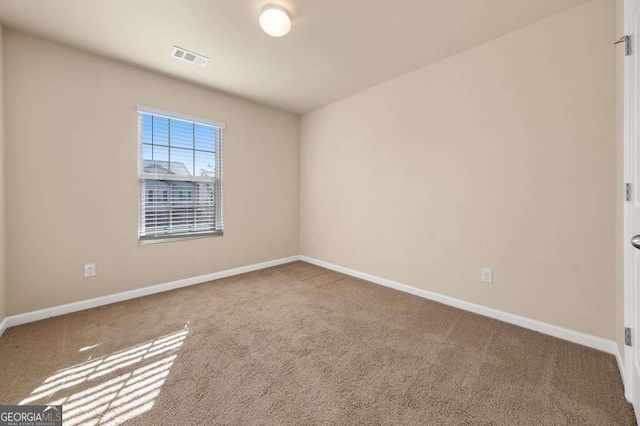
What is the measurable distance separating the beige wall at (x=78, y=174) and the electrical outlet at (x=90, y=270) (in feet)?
0.14

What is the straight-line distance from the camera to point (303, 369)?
171 cm

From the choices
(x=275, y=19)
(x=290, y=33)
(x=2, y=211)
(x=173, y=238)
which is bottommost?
(x=173, y=238)

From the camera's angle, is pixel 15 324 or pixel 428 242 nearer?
pixel 15 324

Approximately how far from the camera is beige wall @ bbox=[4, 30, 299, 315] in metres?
2.31

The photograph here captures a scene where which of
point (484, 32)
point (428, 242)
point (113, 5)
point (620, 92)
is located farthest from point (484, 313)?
point (113, 5)

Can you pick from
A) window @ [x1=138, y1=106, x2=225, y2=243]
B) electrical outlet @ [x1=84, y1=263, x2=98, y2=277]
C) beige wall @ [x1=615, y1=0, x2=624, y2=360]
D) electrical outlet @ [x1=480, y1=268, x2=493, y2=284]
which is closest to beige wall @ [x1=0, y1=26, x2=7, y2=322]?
electrical outlet @ [x1=84, y1=263, x2=98, y2=277]

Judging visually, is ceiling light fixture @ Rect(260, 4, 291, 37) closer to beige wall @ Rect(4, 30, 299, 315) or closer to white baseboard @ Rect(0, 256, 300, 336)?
beige wall @ Rect(4, 30, 299, 315)

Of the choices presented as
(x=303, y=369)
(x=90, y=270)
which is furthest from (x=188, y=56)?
(x=303, y=369)

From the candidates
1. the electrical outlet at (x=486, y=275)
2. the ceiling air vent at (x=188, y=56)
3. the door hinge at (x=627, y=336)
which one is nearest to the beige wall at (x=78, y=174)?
the ceiling air vent at (x=188, y=56)

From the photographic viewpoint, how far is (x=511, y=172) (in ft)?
7.55

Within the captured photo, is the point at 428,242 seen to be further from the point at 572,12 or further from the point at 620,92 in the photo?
the point at 572,12

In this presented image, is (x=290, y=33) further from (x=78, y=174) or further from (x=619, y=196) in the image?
(x=619, y=196)

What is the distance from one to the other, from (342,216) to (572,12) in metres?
2.96

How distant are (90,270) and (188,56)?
2431 mm
